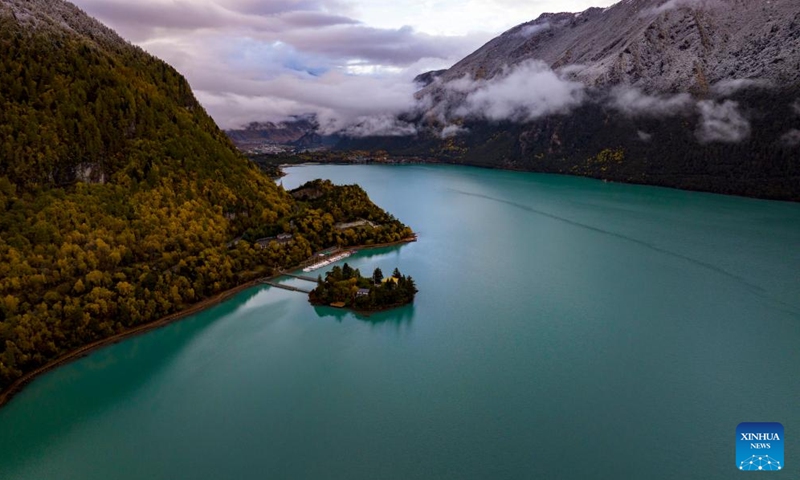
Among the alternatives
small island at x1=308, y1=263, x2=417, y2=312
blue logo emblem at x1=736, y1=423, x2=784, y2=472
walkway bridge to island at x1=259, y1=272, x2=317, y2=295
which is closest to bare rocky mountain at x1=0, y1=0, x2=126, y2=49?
walkway bridge to island at x1=259, y1=272, x2=317, y2=295

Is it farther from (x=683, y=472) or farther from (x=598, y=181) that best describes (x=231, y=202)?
(x=598, y=181)

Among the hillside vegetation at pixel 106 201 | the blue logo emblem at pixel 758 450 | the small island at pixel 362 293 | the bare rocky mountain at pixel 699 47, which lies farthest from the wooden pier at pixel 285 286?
the bare rocky mountain at pixel 699 47

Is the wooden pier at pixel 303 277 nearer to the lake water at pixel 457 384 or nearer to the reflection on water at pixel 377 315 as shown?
the lake water at pixel 457 384

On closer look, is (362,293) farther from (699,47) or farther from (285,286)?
(699,47)

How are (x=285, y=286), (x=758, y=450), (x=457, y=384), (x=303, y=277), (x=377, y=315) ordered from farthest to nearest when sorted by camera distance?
1. (x=303, y=277)
2. (x=285, y=286)
3. (x=377, y=315)
4. (x=457, y=384)
5. (x=758, y=450)

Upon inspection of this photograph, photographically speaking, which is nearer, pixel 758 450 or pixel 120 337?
pixel 758 450

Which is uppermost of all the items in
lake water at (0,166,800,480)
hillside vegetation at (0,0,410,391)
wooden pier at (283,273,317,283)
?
hillside vegetation at (0,0,410,391)

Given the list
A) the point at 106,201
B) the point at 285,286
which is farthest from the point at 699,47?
the point at 106,201

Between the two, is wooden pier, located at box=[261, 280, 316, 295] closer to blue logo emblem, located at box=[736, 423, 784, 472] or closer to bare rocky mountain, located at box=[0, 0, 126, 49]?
blue logo emblem, located at box=[736, 423, 784, 472]
